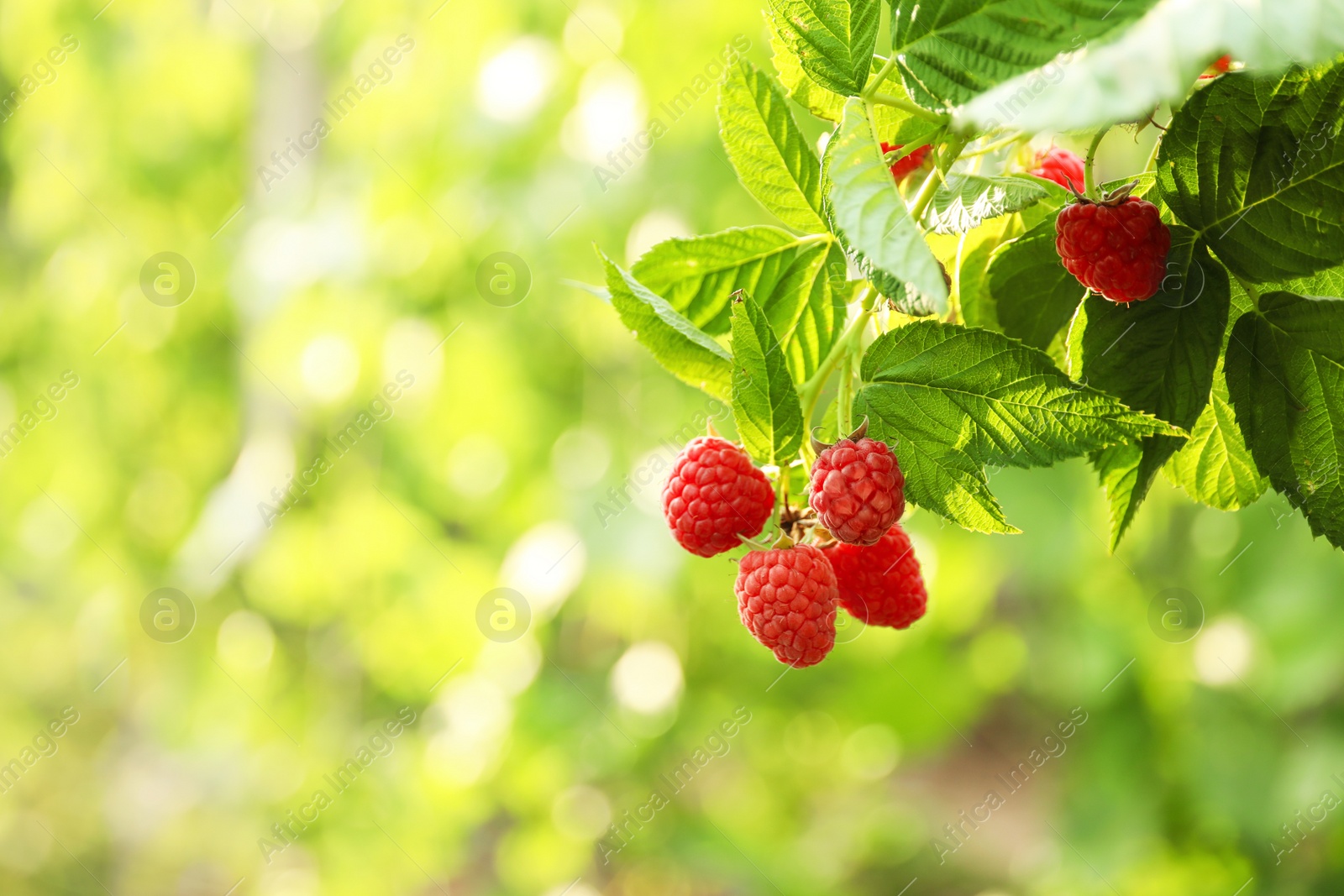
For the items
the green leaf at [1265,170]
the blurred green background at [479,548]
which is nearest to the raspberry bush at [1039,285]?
the green leaf at [1265,170]

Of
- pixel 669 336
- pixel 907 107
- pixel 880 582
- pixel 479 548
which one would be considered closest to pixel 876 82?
pixel 907 107

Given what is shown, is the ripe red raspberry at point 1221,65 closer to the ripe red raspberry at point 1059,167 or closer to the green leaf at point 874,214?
the ripe red raspberry at point 1059,167

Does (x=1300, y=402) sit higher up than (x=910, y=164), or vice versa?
(x=910, y=164)

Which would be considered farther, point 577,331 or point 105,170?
point 105,170

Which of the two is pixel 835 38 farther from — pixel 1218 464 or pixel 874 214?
pixel 1218 464

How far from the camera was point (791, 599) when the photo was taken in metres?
0.39

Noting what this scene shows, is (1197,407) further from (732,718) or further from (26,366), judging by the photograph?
(26,366)

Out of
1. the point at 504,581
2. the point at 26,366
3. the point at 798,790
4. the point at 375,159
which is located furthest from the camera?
the point at 26,366


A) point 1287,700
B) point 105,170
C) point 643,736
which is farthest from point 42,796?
point 1287,700

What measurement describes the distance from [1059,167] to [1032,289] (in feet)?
0.31

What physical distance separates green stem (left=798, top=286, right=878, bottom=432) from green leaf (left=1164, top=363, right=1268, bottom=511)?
0.14m

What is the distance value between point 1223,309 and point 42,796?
15.0 ft

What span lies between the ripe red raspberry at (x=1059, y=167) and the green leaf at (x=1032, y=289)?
73 mm

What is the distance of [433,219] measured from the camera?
1.86 metres
